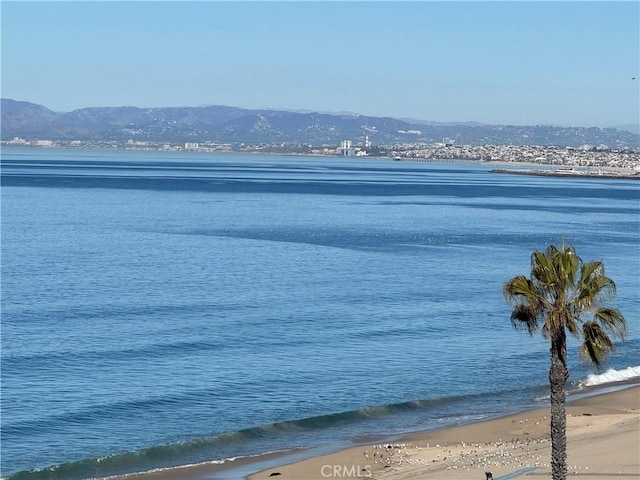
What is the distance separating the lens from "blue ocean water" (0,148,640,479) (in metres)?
26.4

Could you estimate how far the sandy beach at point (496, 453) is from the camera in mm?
21297

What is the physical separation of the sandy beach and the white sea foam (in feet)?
13.8

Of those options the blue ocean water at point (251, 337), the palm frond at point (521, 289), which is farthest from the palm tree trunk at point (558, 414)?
the blue ocean water at point (251, 337)

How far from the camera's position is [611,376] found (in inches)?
1293

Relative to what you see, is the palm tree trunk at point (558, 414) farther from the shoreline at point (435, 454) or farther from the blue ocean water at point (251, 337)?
the blue ocean water at point (251, 337)

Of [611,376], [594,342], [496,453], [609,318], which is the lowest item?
[611,376]

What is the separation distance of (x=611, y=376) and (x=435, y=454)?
11149 mm

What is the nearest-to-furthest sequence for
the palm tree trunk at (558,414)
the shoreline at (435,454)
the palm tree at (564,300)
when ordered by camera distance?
the palm tree at (564,300) → the palm tree trunk at (558,414) → the shoreline at (435,454)

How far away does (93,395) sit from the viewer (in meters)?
29.0

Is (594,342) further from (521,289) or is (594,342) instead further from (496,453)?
(496,453)

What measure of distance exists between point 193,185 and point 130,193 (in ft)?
81.7

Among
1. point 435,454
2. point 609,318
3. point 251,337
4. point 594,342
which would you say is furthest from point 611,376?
point 609,318

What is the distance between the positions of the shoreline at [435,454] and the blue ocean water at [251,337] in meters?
0.91

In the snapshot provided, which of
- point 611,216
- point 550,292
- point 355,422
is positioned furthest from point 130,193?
point 550,292
